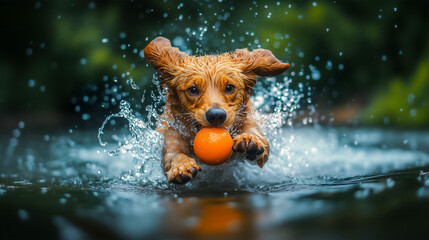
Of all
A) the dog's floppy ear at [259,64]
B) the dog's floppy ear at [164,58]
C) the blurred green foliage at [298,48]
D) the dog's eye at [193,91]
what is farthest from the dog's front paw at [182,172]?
the blurred green foliage at [298,48]

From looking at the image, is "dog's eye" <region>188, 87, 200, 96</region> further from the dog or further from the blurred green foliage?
the blurred green foliage

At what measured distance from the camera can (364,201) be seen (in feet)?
6.91

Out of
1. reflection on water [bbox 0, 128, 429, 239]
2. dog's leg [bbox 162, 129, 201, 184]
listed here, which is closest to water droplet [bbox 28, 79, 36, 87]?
reflection on water [bbox 0, 128, 429, 239]

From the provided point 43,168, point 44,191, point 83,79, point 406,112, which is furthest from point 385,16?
point 44,191

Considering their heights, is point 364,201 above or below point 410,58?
below

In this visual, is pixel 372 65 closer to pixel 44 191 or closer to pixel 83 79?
pixel 83 79

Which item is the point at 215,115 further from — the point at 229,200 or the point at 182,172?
the point at 229,200

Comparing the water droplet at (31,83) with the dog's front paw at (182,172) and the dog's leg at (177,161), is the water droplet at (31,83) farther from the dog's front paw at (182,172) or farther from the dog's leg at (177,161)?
the dog's front paw at (182,172)

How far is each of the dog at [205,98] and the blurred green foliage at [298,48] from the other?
Answer: 6011 mm

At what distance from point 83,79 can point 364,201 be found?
854 centimetres

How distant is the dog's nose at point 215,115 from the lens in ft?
8.72

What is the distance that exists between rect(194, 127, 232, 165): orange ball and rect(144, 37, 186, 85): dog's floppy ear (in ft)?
2.05

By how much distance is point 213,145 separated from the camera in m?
2.63

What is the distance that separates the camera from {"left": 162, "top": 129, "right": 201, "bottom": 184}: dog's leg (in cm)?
256
